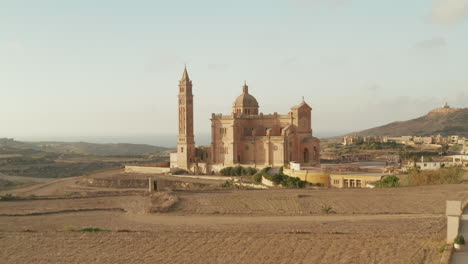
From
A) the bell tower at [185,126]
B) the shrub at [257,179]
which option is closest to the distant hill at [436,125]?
the bell tower at [185,126]

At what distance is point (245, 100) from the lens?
193 feet

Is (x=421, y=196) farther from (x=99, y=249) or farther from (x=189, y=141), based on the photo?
(x=189, y=141)

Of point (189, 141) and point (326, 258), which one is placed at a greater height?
point (189, 141)

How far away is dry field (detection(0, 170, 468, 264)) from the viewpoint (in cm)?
1859

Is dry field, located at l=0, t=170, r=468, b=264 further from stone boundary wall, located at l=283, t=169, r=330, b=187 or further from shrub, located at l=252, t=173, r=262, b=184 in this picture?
shrub, located at l=252, t=173, r=262, b=184

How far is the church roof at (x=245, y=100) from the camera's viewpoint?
58728 millimetres

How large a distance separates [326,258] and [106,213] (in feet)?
53.5

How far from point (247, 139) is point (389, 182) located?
22.1 metres

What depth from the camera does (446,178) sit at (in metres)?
34.1

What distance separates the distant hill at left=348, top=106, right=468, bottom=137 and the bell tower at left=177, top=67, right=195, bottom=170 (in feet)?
255

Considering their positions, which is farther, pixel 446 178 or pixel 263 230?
Answer: pixel 446 178

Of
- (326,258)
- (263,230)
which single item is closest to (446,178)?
(263,230)

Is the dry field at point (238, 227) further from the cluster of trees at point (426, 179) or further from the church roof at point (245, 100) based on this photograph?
the church roof at point (245, 100)

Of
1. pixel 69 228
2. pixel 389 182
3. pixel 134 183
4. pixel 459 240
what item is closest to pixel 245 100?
pixel 134 183
